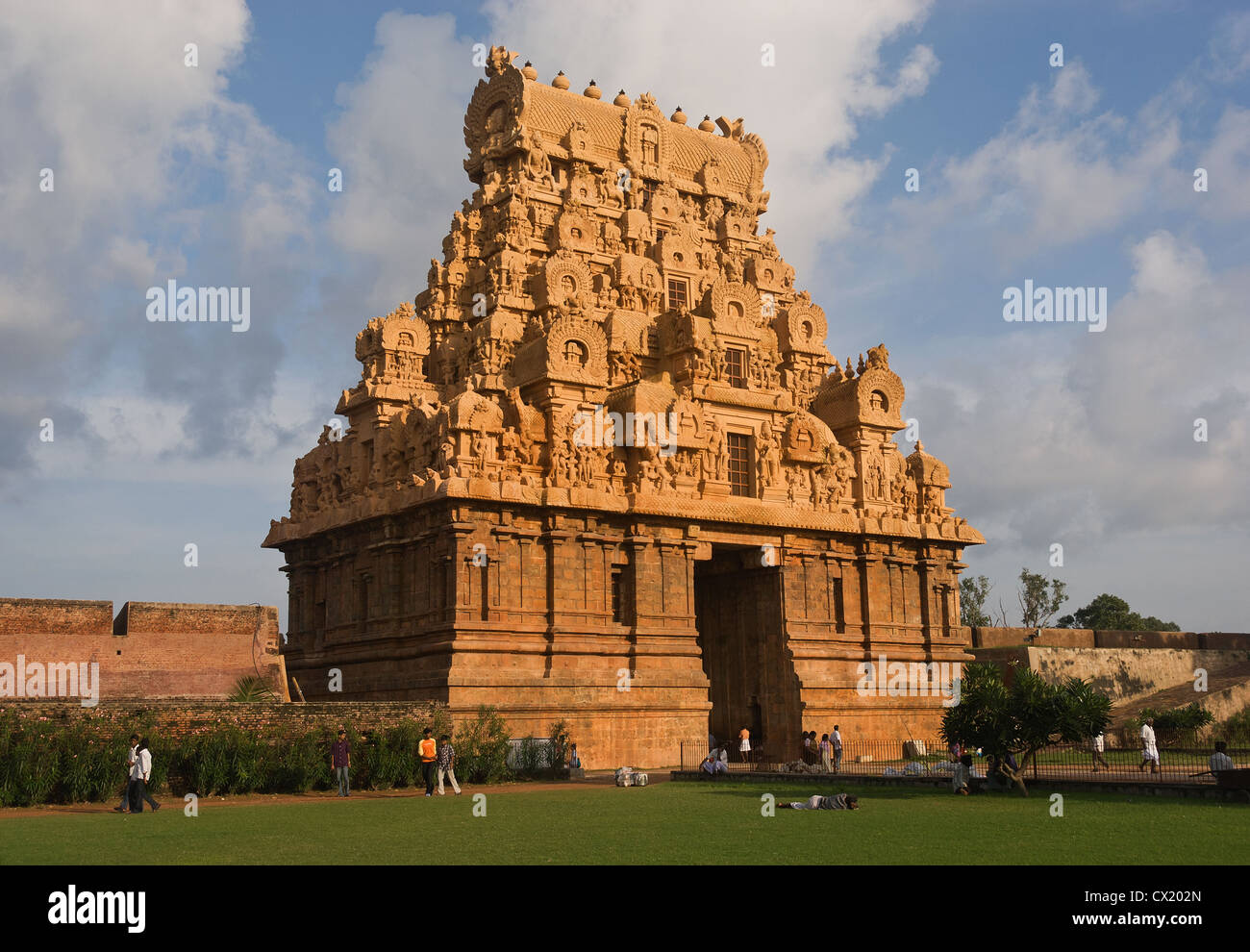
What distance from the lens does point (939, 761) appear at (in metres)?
38.0

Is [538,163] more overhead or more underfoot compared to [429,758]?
more overhead

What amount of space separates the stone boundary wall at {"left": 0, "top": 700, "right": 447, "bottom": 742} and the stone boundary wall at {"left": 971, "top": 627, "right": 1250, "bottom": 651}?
1346 inches

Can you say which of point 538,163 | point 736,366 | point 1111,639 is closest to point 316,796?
point 736,366

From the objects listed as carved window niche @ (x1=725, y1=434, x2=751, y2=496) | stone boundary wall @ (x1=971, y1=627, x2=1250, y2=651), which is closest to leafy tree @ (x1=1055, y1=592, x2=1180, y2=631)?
stone boundary wall @ (x1=971, y1=627, x2=1250, y2=651)

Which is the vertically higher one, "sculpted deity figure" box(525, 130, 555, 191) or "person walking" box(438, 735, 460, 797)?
"sculpted deity figure" box(525, 130, 555, 191)

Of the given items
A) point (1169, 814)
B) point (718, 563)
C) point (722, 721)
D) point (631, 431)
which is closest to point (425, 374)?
point (631, 431)

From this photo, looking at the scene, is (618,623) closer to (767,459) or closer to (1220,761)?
(767,459)

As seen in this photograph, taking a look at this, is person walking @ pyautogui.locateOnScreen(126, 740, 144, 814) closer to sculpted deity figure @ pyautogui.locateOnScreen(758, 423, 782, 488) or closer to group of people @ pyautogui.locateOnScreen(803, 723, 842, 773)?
group of people @ pyautogui.locateOnScreen(803, 723, 842, 773)

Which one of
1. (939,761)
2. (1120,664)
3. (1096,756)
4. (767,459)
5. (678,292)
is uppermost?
(678,292)

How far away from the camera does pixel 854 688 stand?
40844mm

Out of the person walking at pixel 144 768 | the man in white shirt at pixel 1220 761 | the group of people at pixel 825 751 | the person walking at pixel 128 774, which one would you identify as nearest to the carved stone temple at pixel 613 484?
the group of people at pixel 825 751

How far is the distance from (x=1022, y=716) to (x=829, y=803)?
528cm

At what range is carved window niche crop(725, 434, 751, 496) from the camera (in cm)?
4069

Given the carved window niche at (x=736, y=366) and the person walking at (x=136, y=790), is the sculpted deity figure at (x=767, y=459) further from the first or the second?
the person walking at (x=136, y=790)
